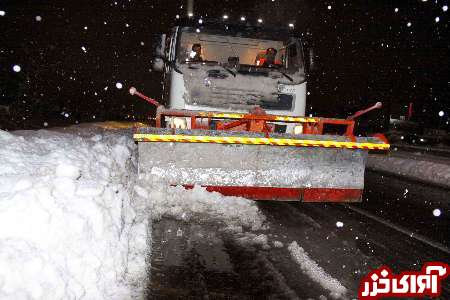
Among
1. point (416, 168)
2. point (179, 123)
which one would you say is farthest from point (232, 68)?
point (416, 168)

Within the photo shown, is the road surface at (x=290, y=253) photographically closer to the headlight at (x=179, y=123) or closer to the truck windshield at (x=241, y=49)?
the headlight at (x=179, y=123)

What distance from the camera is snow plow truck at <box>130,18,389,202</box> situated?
5.81m

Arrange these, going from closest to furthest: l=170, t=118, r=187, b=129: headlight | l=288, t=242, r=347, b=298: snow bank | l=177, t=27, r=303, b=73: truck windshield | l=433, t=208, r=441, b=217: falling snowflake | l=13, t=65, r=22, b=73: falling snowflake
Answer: l=288, t=242, r=347, b=298: snow bank → l=433, t=208, r=441, b=217: falling snowflake → l=170, t=118, r=187, b=129: headlight → l=177, t=27, r=303, b=73: truck windshield → l=13, t=65, r=22, b=73: falling snowflake

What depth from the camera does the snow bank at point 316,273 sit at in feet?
11.4

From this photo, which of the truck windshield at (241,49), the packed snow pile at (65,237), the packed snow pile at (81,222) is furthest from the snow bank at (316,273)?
the truck windshield at (241,49)

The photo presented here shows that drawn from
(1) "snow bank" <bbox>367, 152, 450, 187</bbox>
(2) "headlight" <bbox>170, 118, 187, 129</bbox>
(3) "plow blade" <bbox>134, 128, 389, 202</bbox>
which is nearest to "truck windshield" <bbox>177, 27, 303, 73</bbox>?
(2) "headlight" <bbox>170, 118, 187, 129</bbox>

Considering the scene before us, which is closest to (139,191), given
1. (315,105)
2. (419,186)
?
(419,186)

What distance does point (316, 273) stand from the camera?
12.4 feet

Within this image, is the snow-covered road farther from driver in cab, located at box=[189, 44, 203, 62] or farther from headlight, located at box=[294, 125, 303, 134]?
driver in cab, located at box=[189, 44, 203, 62]

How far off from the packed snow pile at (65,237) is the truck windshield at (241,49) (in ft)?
12.1

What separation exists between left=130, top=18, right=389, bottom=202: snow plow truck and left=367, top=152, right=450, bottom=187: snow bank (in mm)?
5131

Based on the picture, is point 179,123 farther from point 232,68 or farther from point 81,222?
point 81,222

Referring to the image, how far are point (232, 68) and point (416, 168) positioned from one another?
724 centimetres

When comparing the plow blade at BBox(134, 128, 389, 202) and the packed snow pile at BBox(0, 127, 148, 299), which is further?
the plow blade at BBox(134, 128, 389, 202)
